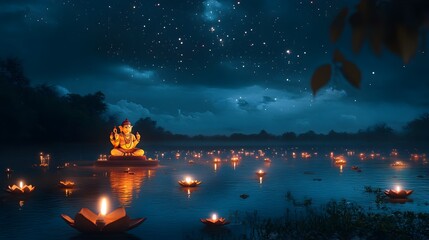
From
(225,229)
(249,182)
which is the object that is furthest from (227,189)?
(225,229)

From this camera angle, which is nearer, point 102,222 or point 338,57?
point 338,57

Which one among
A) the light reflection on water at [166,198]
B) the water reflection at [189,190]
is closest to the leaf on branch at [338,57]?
the light reflection on water at [166,198]

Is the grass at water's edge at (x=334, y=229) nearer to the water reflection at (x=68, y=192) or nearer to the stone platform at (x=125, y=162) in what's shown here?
the water reflection at (x=68, y=192)

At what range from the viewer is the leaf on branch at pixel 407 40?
2283mm

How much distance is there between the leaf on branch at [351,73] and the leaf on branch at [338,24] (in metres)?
0.15

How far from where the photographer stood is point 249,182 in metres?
22.6

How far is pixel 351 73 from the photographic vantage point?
246 cm

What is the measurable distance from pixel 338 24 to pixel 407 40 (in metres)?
0.37

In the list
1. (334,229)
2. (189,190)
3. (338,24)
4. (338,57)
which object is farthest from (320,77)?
(189,190)

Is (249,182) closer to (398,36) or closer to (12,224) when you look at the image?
(12,224)

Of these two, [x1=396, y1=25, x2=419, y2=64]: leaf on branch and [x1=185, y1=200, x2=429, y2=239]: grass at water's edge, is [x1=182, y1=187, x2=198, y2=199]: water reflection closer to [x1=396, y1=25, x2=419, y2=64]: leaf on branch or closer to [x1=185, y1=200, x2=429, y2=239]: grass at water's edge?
[x1=185, y1=200, x2=429, y2=239]: grass at water's edge

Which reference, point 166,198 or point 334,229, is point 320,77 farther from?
point 166,198

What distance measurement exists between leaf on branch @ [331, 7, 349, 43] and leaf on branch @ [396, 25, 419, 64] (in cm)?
30

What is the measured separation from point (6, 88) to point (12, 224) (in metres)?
43.2
